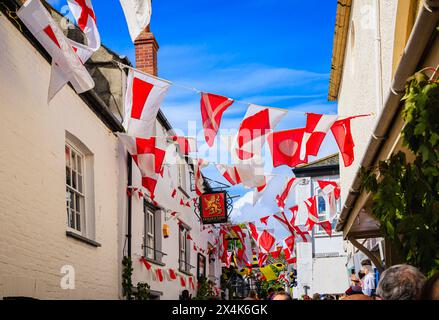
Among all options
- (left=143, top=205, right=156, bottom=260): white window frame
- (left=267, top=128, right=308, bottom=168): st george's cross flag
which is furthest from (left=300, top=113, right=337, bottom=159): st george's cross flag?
(left=143, top=205, right=156, bottom=260): white window frame

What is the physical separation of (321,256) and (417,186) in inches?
1062

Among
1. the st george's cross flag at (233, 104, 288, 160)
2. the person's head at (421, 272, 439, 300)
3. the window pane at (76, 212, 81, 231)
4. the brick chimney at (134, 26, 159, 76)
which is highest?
the brick chimney at (134, 26, 159, 76)

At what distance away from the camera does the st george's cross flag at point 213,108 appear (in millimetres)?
9539

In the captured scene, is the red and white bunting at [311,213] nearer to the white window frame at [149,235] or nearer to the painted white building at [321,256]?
the white window frame at [149,235]

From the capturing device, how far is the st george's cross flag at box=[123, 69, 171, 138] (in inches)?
394

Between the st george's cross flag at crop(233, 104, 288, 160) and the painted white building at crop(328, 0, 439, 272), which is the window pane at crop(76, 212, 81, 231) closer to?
the st george's cross flag at crop(233, 104, 288, 160)

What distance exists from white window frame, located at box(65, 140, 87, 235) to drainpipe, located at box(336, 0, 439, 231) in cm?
625

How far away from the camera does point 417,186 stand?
4.54 m

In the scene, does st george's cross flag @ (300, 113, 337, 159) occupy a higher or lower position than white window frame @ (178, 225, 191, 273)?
higher

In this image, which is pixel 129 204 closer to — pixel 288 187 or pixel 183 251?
pixel 288 187

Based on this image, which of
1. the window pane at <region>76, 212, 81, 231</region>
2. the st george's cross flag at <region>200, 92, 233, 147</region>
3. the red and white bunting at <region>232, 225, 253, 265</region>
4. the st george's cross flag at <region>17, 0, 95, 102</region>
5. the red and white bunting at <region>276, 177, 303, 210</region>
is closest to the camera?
the st george's cross flag at <region>17, 0, 95, 102</region>

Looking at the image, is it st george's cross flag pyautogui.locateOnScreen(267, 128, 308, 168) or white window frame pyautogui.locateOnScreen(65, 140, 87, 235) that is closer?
st george's cross flag pyautogui.locateOnScreen(267, 128, 308, 168)

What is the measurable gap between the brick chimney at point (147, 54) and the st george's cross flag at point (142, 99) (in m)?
7.55
